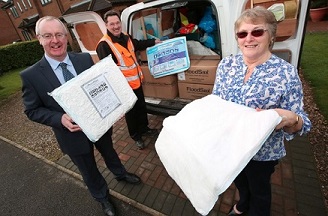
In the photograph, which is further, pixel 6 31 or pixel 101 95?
pixel 6 31

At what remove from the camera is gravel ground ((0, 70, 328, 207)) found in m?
2.71

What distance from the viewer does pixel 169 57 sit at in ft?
9.84

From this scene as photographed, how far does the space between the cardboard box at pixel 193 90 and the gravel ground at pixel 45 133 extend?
5.56 ft

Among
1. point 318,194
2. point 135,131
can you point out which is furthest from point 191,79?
point 318,194

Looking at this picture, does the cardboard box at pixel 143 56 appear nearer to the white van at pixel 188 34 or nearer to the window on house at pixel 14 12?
the white van at pixel 188 34

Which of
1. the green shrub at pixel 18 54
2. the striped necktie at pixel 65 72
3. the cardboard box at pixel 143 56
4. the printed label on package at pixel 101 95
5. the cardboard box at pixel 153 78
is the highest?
the striped necktie at pixel 65 72

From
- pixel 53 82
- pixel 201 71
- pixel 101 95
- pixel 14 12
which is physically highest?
pixel 14 12

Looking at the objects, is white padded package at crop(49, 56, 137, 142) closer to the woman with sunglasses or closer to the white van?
the woman with sunglasses

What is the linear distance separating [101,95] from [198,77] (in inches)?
A: 61.6

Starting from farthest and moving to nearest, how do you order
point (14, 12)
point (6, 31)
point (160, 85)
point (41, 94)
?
point (6, 31)
point (14, 12)
point (160, 85)
point (41, 94)

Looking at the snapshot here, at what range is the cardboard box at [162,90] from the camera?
3238 mm

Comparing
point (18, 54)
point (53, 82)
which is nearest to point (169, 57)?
point (53, 82)

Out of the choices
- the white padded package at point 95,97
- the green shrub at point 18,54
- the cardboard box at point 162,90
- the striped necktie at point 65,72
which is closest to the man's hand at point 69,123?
the white padded package at point 95,97

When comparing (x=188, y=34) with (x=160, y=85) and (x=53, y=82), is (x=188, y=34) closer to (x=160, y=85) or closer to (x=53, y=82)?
(x=160, y=85)
